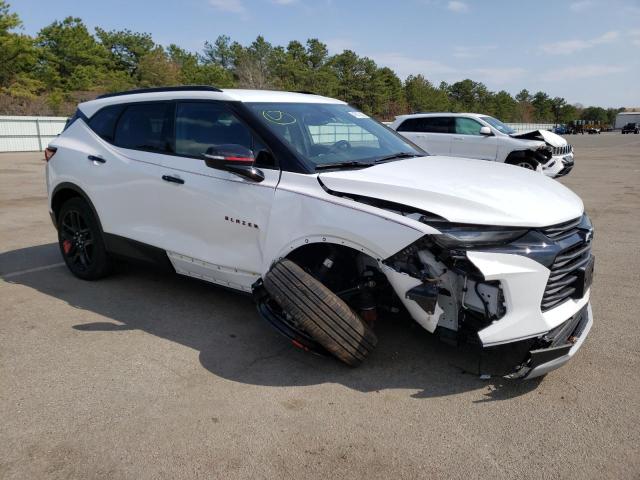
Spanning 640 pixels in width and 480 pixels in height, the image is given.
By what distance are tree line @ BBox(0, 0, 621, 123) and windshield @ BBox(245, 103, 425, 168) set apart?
38120mm

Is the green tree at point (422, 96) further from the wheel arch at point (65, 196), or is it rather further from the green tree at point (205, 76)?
the wheel arch at point (65, 196)

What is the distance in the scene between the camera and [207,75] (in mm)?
53625

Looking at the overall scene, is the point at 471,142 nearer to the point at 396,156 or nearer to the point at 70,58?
the point at 396,156

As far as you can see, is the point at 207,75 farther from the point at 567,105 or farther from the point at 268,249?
the point at 567,105

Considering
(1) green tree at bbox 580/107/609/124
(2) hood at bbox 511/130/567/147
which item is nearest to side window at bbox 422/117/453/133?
(2) hood at bbox 511/130/567/147

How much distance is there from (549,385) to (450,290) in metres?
0.92

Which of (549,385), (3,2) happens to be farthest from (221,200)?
(3,2)

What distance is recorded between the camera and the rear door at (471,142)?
13.7 m

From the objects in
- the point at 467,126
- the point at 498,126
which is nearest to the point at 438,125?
the point at 467,126

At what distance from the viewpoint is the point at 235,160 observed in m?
3.46

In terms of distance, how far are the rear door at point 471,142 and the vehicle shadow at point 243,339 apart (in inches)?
420

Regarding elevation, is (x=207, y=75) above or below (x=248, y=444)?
above

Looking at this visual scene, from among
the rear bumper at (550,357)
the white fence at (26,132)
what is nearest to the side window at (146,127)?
the rear bumper at (550,357)

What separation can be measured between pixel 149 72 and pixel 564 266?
203 feet
